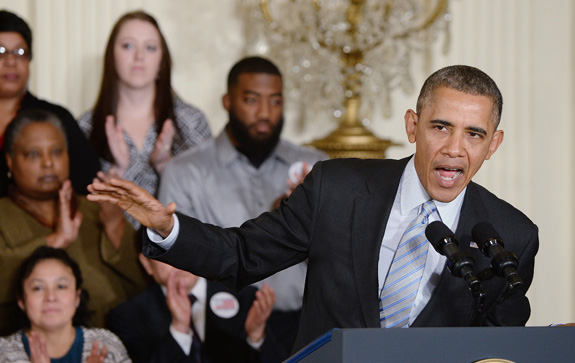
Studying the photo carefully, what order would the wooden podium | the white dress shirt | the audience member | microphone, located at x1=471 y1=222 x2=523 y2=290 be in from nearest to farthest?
1. the wooden podium
2. microphone, located at x1=471 y1=222 x2=523 y2=290
3. the white dress shirt
4. the audience member

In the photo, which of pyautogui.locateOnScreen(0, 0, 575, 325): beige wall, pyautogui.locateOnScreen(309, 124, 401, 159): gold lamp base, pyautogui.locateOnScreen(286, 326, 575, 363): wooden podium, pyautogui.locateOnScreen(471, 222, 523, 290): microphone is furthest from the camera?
pyautogui.locateOnScreen(0, 0, 575, 325): beige wall

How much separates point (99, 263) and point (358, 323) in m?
1.91

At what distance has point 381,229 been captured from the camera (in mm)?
2281

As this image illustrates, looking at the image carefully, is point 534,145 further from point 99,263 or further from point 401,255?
point 401,255

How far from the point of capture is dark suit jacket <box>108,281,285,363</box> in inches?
147

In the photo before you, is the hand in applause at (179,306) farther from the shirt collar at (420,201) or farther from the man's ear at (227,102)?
the shirt collar at (420,201)

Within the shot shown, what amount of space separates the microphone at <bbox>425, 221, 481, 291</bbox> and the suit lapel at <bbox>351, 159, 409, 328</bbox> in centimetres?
29

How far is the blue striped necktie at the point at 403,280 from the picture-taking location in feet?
7.30

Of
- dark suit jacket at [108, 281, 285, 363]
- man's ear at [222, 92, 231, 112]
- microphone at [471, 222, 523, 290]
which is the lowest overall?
dark suit jacket at [108, 281, 285, 363]

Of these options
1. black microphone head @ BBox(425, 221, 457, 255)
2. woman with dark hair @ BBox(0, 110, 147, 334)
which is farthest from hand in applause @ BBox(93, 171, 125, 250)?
black microphone head @ BBox(425, 221, 457, 255)

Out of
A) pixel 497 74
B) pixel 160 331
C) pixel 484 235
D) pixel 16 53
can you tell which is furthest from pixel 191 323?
pixel 497 74

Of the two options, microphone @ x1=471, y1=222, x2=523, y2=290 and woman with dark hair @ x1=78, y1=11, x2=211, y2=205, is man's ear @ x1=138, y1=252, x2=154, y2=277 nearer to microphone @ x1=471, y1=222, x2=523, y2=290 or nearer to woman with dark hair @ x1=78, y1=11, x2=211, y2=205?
woman with dark hair @ x1=78, y1=11, x2=211, y2=205

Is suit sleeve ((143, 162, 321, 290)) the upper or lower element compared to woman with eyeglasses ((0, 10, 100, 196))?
lower

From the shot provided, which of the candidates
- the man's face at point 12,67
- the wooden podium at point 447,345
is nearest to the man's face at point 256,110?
the man's face at point 12,67
